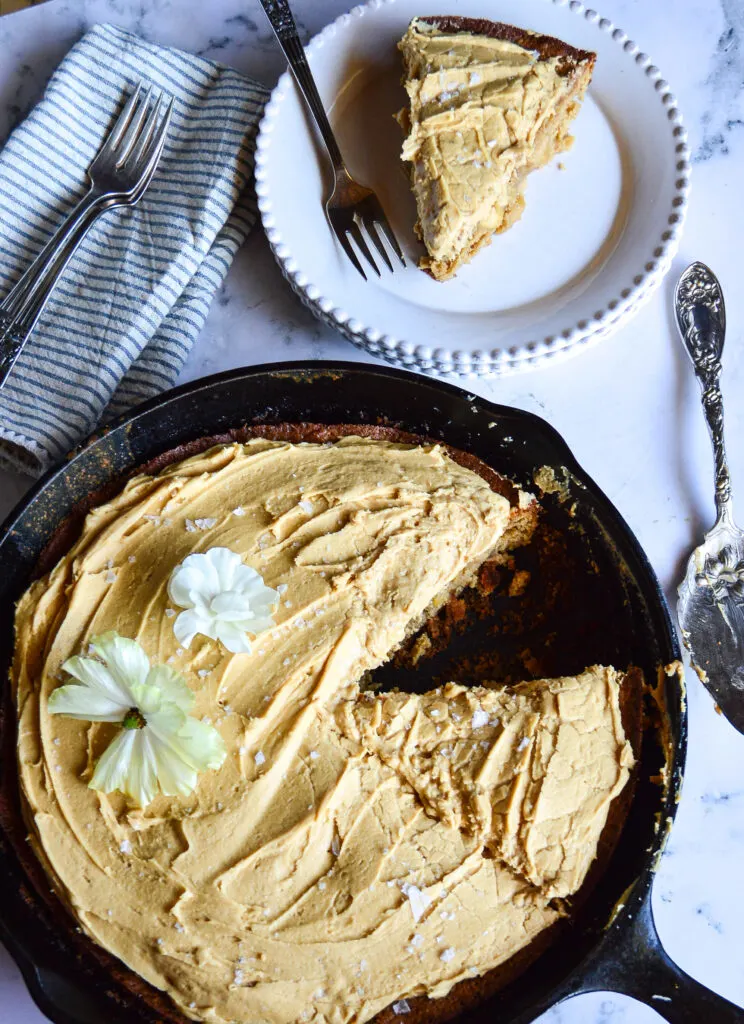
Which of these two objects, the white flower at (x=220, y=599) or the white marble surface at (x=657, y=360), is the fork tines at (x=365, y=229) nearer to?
the white marble surface at (x=657, y=360)

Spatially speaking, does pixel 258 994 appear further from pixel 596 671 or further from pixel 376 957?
pixel 596 671

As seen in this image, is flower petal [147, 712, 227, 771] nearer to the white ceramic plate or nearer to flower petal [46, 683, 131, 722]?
flower petal [46, 683, 131, 722]

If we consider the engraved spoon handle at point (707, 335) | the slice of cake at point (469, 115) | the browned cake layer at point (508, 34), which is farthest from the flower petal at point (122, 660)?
the browned cake layer at point (508, 34)

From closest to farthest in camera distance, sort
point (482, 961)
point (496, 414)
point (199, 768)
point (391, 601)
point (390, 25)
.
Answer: point (199, 768) < point (482, 961) < point (391, 601) < point (496, 414) < point (390, 25)

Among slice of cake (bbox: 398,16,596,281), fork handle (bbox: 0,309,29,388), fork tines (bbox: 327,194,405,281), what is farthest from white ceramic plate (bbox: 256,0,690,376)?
fork handle (bbox: 0,309,29,388)

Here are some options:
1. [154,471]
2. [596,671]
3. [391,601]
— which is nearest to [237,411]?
[154,471]

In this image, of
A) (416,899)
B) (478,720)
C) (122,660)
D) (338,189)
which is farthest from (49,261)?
(416,899)

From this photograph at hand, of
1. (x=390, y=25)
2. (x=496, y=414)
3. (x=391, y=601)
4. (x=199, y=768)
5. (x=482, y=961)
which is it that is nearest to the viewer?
(x=199, y=768)
